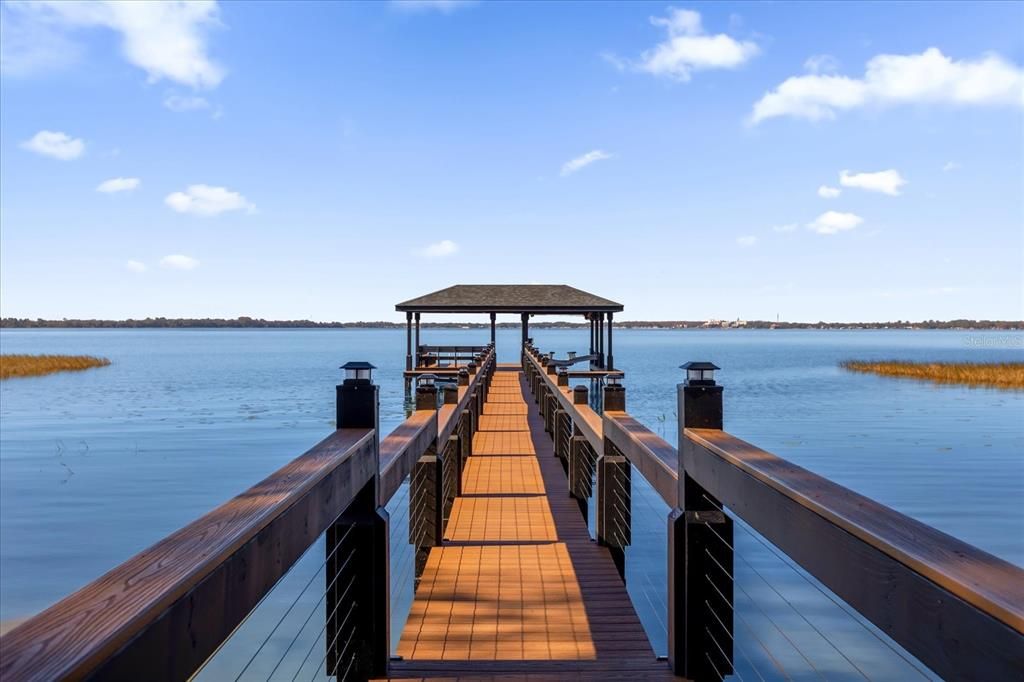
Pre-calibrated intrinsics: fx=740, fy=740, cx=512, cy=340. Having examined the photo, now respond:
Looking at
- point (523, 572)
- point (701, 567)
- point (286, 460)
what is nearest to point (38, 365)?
point (286, 460)

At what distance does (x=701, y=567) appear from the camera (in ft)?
10.0

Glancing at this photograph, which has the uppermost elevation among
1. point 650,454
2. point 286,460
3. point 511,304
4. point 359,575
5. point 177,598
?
point 511,304

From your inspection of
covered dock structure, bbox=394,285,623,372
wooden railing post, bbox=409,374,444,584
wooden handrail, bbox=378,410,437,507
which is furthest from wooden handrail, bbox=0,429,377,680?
covered dock structure, bbox=394,285,623,372

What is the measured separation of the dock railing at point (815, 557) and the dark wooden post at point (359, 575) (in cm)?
125

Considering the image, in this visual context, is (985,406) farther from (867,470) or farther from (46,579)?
(46,579)

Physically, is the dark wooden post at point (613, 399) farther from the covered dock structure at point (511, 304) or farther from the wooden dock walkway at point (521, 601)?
the covered dock structure at point (511, 304)

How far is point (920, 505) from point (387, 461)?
13948 mm

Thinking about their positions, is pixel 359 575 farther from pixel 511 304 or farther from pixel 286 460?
pixel 511 304

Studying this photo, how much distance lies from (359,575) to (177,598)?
1.84 metres

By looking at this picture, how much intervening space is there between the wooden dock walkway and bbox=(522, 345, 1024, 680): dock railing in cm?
49

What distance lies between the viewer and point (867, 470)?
17781 mm

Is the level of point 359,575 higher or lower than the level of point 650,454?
lower

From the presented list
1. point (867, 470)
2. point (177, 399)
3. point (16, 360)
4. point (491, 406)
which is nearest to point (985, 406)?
point (867, 470)

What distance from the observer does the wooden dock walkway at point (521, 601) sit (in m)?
3.59
